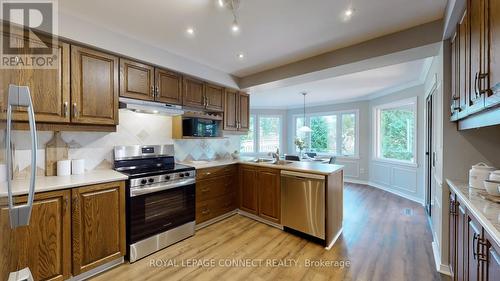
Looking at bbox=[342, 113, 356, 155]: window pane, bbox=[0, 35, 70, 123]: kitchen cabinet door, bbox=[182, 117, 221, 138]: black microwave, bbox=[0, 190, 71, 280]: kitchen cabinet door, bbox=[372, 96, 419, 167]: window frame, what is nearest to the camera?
bbox=[0, 190, 71, 280]: kitchen cabinet door

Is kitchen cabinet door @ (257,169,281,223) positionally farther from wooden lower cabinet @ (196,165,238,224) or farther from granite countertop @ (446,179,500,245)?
granite countertop @ (446,179,500,245)

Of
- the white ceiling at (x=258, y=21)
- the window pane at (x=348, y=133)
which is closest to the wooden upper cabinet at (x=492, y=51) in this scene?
the white ceiling at (x=258, y=21)

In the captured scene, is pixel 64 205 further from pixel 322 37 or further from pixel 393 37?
pixel 393 37

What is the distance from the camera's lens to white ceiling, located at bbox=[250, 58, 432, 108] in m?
3.59

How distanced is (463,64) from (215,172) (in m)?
2.95

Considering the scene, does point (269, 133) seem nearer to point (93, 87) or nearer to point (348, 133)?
point (348, 133)

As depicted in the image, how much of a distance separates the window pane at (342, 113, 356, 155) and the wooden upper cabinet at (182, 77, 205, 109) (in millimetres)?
4838

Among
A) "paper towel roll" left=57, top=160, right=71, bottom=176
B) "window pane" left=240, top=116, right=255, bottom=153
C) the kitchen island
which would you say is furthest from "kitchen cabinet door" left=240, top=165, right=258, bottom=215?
"window pane" left=240, top=116, right=255, bottom=153

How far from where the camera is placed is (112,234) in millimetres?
2152

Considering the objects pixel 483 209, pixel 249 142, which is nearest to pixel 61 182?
pixel 483 209

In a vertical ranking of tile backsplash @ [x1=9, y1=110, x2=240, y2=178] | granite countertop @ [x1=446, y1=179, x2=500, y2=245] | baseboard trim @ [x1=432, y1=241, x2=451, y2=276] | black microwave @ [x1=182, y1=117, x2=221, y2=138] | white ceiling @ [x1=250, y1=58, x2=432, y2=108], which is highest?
white ceiling @ [x1=250, y1=58, x2=432, y2=108]

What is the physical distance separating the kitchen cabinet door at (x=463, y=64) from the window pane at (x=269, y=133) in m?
6.26

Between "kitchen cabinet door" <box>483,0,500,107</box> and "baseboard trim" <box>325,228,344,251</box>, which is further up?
"kitchen cabinet door" <box>483,0,500,107</box>

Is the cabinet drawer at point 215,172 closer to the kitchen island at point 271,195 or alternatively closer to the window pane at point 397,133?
the kitchen island at point 271,195
